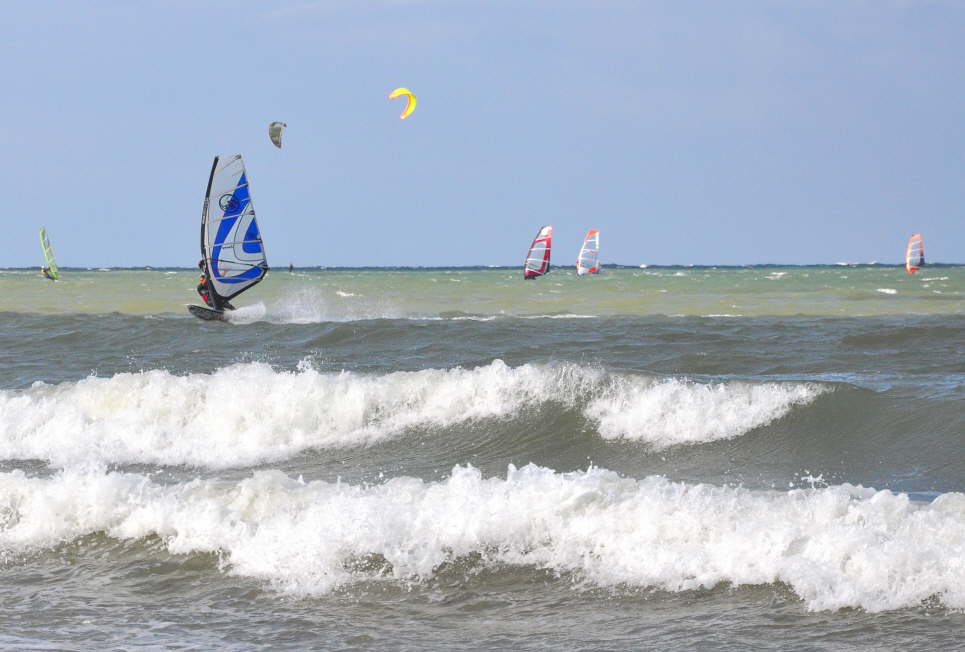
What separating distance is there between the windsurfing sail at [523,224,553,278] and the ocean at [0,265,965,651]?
1598 inches

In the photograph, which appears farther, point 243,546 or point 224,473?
point 224,473

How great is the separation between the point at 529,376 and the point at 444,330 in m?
8.14

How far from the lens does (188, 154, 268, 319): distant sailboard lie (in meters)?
22.1

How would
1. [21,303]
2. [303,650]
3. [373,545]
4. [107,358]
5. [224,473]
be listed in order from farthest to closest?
[21,303] → [107,358] → [224,473] → [373,545] → [303,650]

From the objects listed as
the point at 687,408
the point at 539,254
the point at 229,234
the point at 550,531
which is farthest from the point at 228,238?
the point at 539,254

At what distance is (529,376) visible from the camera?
13.4 m

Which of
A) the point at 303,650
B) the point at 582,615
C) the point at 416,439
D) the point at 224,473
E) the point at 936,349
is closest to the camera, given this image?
the point at 303,650

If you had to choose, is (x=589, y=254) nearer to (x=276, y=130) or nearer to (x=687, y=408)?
(x=276, y=130)

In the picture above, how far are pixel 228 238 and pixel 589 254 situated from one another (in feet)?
157

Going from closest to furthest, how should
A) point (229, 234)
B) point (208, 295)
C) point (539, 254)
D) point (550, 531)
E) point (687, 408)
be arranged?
point (550, 531) < point (687, 408) < point (229, 234) < point (208, 295) < point (539, 254)

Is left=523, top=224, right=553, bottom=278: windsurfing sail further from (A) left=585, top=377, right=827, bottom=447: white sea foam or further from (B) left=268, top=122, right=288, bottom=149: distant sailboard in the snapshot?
(A) left=585, top=377, right=827, bottom=447: white sea foam

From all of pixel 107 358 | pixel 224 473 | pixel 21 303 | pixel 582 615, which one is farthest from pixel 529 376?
pixel 21 303

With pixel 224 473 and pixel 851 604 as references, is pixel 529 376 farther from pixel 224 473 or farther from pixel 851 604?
pixel 851 604

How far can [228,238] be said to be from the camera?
22797 mm
